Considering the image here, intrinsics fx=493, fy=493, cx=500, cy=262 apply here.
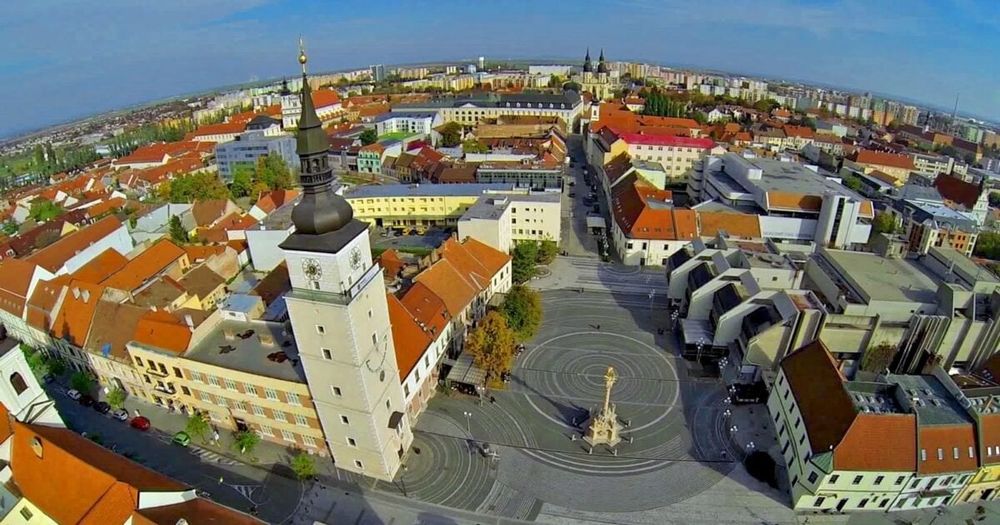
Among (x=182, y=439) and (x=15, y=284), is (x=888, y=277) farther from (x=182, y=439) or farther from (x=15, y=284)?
(x=15, y=284)

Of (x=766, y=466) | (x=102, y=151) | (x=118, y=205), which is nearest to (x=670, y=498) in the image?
(x=766, y=466)

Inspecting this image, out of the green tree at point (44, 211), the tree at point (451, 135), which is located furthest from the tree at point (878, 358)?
the green tree at point (44, 211)

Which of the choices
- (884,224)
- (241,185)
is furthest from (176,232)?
(884,224)

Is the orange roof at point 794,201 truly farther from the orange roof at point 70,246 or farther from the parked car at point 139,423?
the orange roof at point 70,246

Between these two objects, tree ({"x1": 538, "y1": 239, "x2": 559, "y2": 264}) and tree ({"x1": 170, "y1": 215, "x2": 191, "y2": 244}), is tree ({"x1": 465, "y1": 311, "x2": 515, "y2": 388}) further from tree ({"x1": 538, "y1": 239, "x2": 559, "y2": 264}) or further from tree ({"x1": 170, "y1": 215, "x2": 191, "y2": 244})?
tree ({"x1": 170, "y1": 215, "x2": 191, "y2": 244})

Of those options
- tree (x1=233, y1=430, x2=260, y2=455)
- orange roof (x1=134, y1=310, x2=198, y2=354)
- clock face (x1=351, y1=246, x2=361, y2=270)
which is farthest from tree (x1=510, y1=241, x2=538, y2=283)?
orange roof (x1=134, y1=310, x2=198, y2=354)

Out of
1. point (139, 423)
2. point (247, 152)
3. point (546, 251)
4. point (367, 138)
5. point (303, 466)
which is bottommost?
point (139, 423)
